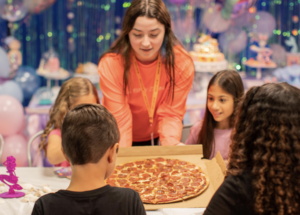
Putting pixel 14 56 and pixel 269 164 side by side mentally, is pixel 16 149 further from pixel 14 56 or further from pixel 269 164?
pixel 269 164

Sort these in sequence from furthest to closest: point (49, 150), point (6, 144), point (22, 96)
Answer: point (22, 96) → point (6, 144) → point (49, 150)

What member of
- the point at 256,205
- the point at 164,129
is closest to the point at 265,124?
the point at 256,205

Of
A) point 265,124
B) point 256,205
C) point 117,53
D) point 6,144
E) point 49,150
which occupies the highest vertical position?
point 117,53

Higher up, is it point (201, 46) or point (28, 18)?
point (28, 18)

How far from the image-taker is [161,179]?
80.4 inches

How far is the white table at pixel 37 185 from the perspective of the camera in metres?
1.62

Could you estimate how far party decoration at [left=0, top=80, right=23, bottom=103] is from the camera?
399 centimetres

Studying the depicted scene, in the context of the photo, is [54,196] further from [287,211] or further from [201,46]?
[201,46]

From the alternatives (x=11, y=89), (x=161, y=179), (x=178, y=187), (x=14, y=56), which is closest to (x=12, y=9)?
(x=14, y=56)

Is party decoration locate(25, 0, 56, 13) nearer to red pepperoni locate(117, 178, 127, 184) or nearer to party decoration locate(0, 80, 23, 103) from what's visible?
party decoration locate(0, 80, 23, 103)

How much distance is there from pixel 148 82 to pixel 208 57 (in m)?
1.99

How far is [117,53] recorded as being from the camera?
243cm

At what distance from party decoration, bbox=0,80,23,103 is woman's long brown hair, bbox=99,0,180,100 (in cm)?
209

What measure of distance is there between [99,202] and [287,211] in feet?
2.00
